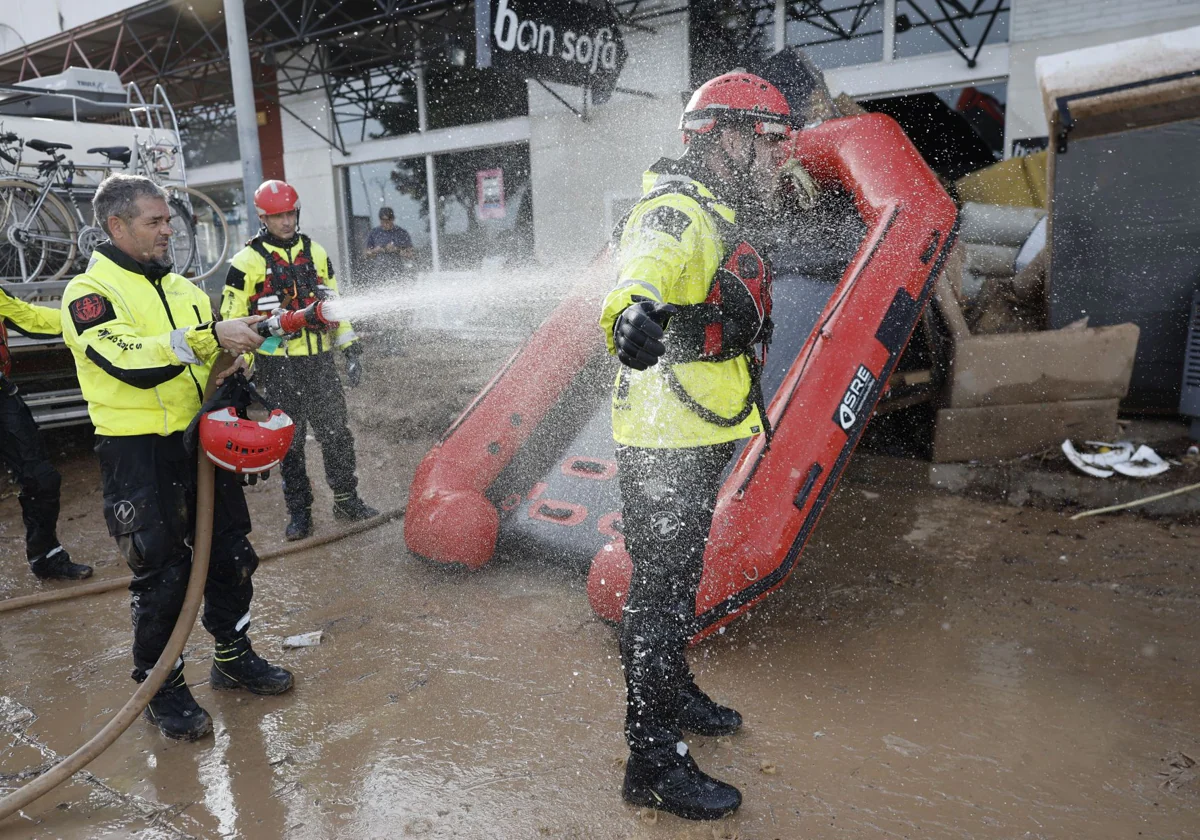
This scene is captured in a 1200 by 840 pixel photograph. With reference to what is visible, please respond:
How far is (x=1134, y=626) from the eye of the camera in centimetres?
333

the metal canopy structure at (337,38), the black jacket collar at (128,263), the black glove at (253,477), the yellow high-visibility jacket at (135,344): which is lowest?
the black glove at (253,477)

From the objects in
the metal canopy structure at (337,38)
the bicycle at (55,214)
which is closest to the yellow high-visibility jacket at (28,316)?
the bicycle at (55,214)

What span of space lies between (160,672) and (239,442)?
0.78m

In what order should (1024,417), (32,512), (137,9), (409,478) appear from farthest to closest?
(137,9) → (409,478) → (1024,417) → (32,512)

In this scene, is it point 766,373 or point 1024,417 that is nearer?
point 766,373

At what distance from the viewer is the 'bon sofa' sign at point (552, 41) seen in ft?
22.7

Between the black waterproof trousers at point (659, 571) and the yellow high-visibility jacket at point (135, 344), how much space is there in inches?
55.7

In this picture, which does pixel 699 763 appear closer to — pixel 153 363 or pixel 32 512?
pixel 153 363

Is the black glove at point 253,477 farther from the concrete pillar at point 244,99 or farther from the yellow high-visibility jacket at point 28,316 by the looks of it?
the concrete pillar at point 244,99

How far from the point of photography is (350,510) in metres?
4.95

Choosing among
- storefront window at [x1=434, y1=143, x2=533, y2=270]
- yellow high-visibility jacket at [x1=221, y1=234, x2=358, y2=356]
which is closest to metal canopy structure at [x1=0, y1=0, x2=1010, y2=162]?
storefront window at [x1=434, y1=143, x2=533, y2=270]

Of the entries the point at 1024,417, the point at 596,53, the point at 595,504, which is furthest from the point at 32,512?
the point at 596,53

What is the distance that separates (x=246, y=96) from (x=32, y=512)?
3.78 m

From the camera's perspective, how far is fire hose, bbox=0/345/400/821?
2.33 meters
